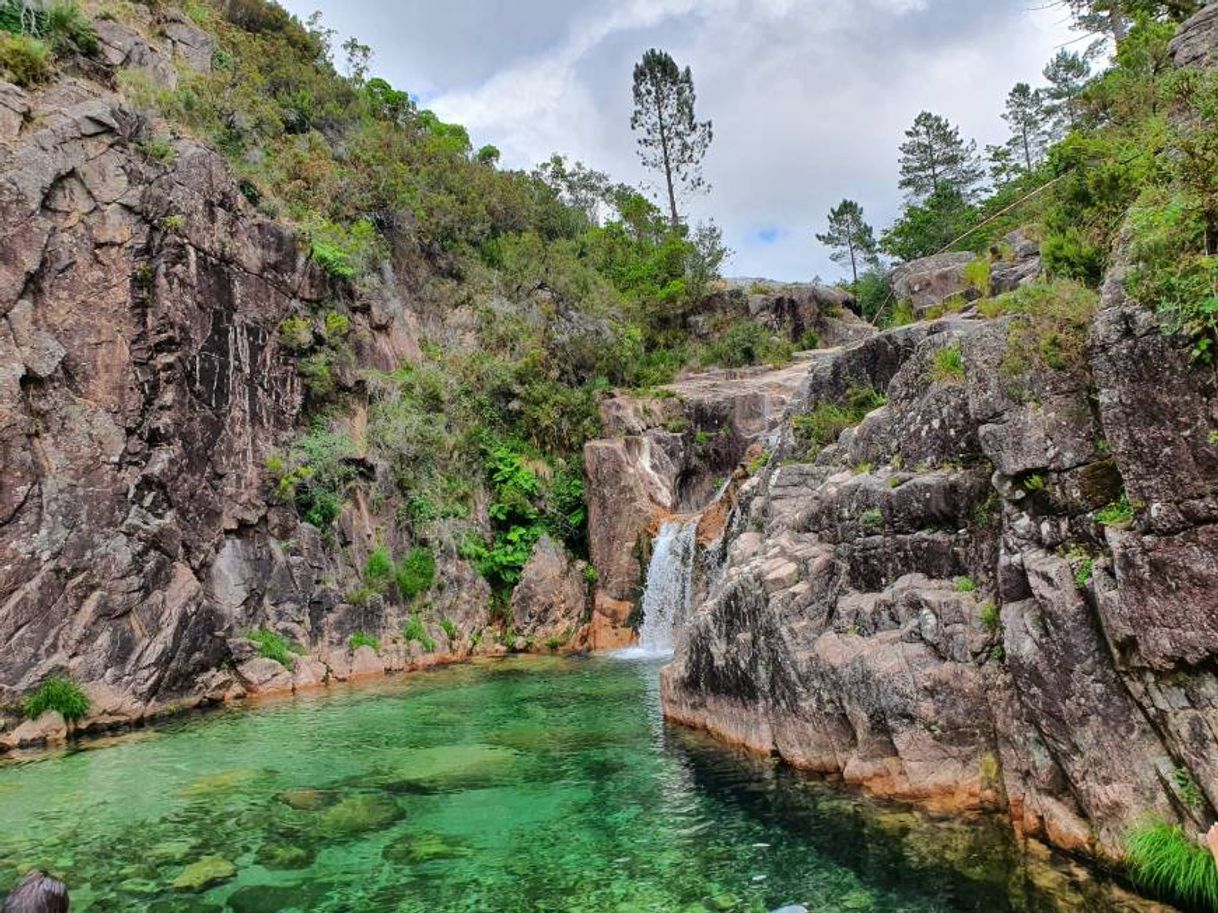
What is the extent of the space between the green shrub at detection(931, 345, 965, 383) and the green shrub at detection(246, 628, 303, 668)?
16482 mm

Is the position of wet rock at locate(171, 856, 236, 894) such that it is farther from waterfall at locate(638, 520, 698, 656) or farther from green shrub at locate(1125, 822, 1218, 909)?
waterfall at locate(638, 520, 698, 656)

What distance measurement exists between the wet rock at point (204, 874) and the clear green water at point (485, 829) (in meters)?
0.10

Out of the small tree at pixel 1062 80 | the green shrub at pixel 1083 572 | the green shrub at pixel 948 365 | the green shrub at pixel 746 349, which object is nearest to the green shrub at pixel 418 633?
the green shrub at pixel 948 365

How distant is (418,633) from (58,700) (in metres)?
9.13

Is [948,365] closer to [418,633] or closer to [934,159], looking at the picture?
[418,633]

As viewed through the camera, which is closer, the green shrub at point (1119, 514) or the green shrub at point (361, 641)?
the green shrub at point (1119, 514)

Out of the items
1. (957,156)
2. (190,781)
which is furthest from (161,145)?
(957,156)

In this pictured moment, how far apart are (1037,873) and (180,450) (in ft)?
62.9

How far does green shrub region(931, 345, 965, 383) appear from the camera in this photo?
10352 millimetres

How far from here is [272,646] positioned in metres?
18.8

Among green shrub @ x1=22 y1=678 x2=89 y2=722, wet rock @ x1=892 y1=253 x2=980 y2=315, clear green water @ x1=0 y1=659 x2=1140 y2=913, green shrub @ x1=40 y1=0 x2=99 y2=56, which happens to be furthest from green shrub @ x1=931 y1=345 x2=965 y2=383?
green shrub @ x1=40 y1=0 x2=99 y2=56

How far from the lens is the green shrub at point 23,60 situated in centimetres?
1859

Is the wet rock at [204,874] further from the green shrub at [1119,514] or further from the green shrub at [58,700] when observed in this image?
the green shrub at [1119,514]

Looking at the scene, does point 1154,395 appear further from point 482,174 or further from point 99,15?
point 482,174
